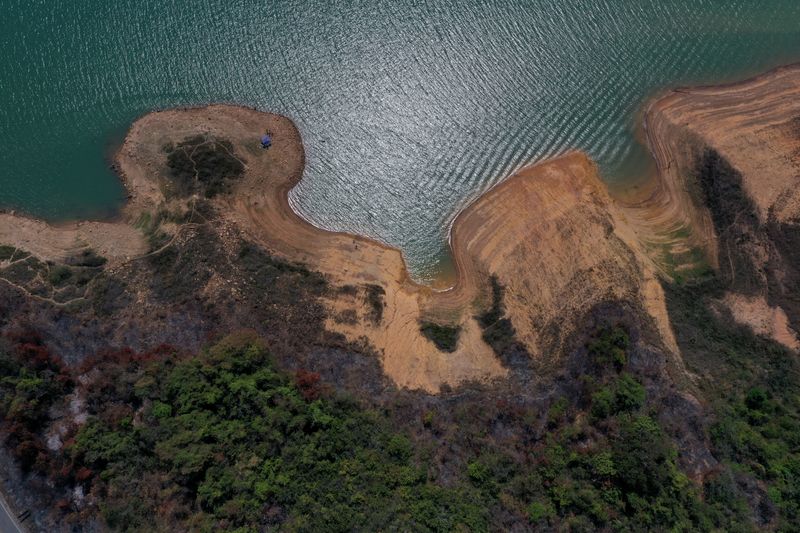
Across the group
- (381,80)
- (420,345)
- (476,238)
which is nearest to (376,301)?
(420,345)

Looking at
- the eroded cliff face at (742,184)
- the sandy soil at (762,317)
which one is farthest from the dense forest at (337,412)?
the sandy soil at (762,317)

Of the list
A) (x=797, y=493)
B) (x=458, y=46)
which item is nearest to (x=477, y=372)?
(x=797, y=493)

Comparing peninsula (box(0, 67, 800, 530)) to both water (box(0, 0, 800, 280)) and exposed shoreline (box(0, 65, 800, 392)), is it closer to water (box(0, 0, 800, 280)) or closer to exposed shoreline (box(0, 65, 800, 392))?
exposed shoreline (box(0, 65, 800, 392))

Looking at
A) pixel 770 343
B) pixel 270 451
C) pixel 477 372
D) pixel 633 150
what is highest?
pixel 633 150

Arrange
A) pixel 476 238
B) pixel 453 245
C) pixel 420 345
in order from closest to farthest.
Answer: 1. pixel 420 345
2. pixel 476 238
3. pixel 453 245

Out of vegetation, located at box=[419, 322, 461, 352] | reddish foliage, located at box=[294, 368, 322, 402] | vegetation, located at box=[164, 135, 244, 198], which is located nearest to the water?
vegetation, located at box=[419, 322, 461, 352]

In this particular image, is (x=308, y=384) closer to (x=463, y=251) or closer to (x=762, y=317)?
(x=463, y=251)

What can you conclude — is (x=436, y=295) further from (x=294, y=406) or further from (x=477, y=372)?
(x=294, y=406)
